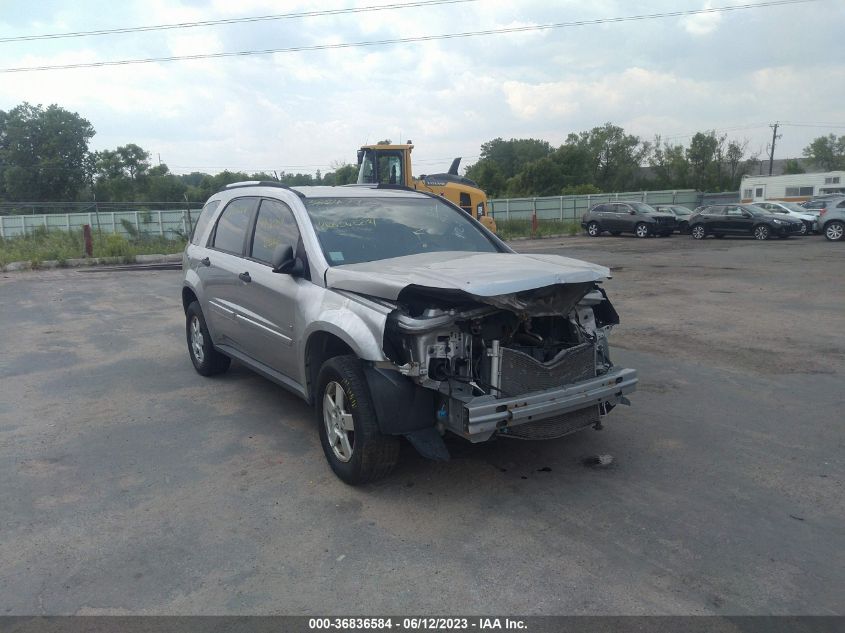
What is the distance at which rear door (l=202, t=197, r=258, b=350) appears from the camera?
19.3 ft

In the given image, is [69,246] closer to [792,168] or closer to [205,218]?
[205,218]

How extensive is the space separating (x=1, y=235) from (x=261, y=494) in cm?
2655

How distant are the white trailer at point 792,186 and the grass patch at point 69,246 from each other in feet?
110

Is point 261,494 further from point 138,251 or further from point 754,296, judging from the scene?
A: point 138,251

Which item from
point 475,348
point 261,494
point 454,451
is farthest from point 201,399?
point 475,348

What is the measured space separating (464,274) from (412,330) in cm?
52

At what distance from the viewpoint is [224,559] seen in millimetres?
3455

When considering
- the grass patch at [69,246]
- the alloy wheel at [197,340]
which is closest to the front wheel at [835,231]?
the grass patch at [69,246]

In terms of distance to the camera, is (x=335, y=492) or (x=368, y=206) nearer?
(x=335, y=492)

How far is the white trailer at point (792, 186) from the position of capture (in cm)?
3938

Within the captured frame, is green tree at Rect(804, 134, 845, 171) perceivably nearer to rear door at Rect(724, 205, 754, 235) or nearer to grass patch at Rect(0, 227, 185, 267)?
rear door at Rect(724, 205, 754, 235)

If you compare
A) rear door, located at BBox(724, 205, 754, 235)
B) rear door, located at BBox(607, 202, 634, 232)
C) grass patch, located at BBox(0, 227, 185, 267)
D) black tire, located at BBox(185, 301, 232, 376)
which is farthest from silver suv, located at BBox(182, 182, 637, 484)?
rear door, located at BBox(607, 202, 634, 232)

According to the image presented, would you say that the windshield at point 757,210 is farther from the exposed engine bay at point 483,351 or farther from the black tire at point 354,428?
the black tire at point 354,428

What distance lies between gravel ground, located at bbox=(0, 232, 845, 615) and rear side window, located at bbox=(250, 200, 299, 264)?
4.58 feet
